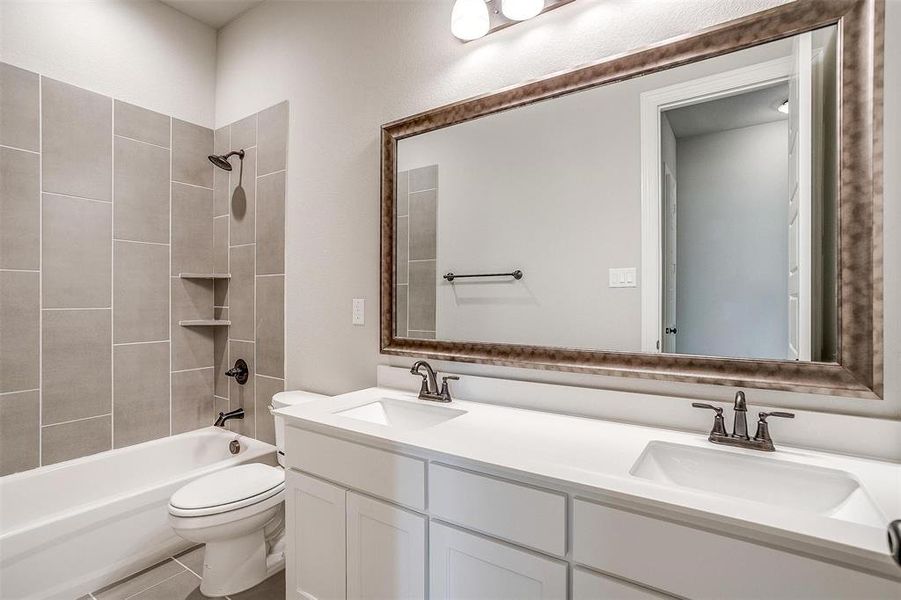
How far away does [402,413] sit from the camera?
1.63 meters

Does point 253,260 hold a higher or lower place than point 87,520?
higher

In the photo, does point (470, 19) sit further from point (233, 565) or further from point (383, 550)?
point (233, 565)

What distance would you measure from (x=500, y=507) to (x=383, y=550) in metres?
0.42

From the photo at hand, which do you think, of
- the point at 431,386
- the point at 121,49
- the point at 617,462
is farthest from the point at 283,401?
the point at 121,49

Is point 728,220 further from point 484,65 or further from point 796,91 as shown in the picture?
point 484,65

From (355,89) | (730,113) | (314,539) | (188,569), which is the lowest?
(188,569)

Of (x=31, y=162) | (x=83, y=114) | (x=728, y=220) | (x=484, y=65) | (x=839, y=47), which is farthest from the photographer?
(x=83, y=114)

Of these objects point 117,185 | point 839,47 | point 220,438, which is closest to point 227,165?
point 117,185

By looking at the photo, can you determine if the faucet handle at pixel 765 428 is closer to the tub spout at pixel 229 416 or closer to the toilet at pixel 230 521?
the toilet at pixel 230 521

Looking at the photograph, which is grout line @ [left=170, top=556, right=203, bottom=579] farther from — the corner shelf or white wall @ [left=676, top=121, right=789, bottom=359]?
white wall @ [left=676, top=121, right=789, bottom=359]

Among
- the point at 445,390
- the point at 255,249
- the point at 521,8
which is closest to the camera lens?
the point at 521,8

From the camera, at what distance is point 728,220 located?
1188 millimetres

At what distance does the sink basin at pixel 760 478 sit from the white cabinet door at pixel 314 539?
2.90ft

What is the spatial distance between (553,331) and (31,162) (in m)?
2.39
